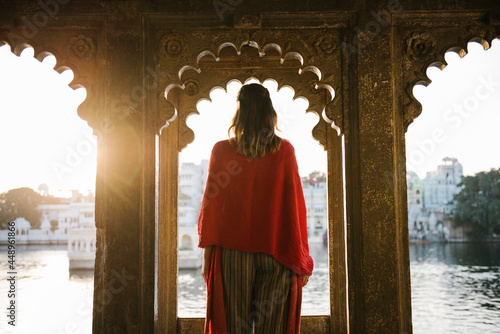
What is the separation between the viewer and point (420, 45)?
2891 mm

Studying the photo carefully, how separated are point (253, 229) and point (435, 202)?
51624 mm

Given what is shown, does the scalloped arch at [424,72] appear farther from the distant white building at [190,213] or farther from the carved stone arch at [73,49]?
the distant white building at [190,213]

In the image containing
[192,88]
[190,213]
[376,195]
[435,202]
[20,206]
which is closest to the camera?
[376,195]

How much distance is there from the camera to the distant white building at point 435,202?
48.4 meters

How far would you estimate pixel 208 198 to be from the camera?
2.21 metres

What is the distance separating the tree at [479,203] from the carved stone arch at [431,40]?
157 ft

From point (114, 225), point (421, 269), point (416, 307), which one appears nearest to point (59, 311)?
point (416, 307)

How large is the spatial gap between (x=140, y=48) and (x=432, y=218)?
50978 mm

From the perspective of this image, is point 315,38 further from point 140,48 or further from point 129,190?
point 129,190

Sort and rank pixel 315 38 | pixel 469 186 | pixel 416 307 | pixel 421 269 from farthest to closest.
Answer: pixel 469 186, pixel 421 269, pixel 416 307, pixel 315 38

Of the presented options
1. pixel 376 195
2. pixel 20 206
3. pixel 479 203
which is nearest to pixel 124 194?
pixel 376 195

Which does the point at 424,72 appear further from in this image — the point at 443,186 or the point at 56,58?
the point at 443,186

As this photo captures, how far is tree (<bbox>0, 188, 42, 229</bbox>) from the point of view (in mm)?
39334

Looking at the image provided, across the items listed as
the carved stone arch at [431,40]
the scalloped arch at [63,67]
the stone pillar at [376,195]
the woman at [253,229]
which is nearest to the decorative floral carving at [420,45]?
the carved stone arch at [431,40]
